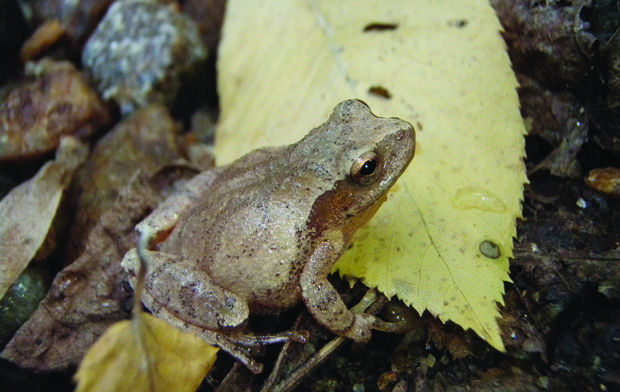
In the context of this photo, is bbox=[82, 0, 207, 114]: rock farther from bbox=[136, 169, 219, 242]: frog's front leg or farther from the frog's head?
the frog's head

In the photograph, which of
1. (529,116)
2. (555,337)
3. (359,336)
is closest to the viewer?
(555,337)

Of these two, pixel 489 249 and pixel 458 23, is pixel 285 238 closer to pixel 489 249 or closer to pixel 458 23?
pixel 489 249

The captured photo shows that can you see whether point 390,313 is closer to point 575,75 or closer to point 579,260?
point 579,260

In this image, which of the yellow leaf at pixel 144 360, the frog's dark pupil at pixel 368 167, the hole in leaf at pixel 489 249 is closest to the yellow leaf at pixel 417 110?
the hole in leaf at pixel 489 249

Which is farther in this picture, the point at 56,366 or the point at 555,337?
the point at 56,366

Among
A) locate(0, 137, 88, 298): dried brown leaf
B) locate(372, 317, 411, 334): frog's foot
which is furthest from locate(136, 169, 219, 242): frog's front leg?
locate(372, 317, 411, 334): frog's foot

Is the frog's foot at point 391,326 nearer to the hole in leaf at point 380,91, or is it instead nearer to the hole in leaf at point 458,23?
the hole in leaf at point 380,91

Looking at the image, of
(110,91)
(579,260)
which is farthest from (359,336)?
(110,91)
